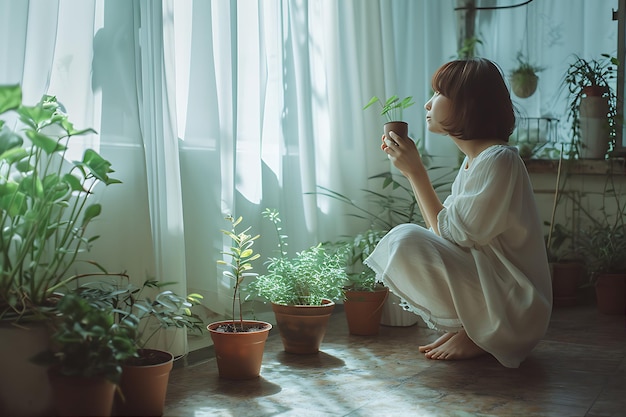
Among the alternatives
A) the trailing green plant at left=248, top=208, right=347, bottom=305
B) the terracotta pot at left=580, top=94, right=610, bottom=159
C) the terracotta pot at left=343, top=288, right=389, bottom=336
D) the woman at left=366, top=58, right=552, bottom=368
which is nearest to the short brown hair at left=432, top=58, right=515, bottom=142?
the woman at left=366, top=58, right=552, bottom=368

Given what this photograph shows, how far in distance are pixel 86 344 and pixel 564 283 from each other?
8.46 ft

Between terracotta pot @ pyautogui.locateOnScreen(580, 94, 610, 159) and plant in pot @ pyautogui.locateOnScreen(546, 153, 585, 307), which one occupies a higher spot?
terracotta pot @ pyautogui.locateOnScreen(580, 94, 610, 159)

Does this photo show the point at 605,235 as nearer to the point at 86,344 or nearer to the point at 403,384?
the point at 403,384

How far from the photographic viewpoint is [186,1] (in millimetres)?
2506

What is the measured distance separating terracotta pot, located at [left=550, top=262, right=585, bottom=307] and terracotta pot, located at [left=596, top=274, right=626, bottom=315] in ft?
0.75

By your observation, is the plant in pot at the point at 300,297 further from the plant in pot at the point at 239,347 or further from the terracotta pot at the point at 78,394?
the terracotta pot at the point at 78,394

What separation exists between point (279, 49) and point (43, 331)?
1579 millimetres

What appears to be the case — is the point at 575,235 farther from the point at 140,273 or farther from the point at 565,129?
the point at 140,273

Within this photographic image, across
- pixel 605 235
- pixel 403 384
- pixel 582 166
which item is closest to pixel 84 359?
pixel 403 384

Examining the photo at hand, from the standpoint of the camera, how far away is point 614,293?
3342 mm

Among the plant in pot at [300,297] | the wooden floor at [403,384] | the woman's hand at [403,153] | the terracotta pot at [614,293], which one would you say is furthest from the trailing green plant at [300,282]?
the terracotta pot at [614,293]

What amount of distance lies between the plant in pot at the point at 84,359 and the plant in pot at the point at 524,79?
2.86 meters

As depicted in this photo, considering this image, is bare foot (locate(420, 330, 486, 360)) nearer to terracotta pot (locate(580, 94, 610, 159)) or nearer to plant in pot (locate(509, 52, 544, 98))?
terracotta pot (locate(580, 94, 610, 159))

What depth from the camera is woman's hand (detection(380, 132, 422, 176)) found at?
2.45 meters
